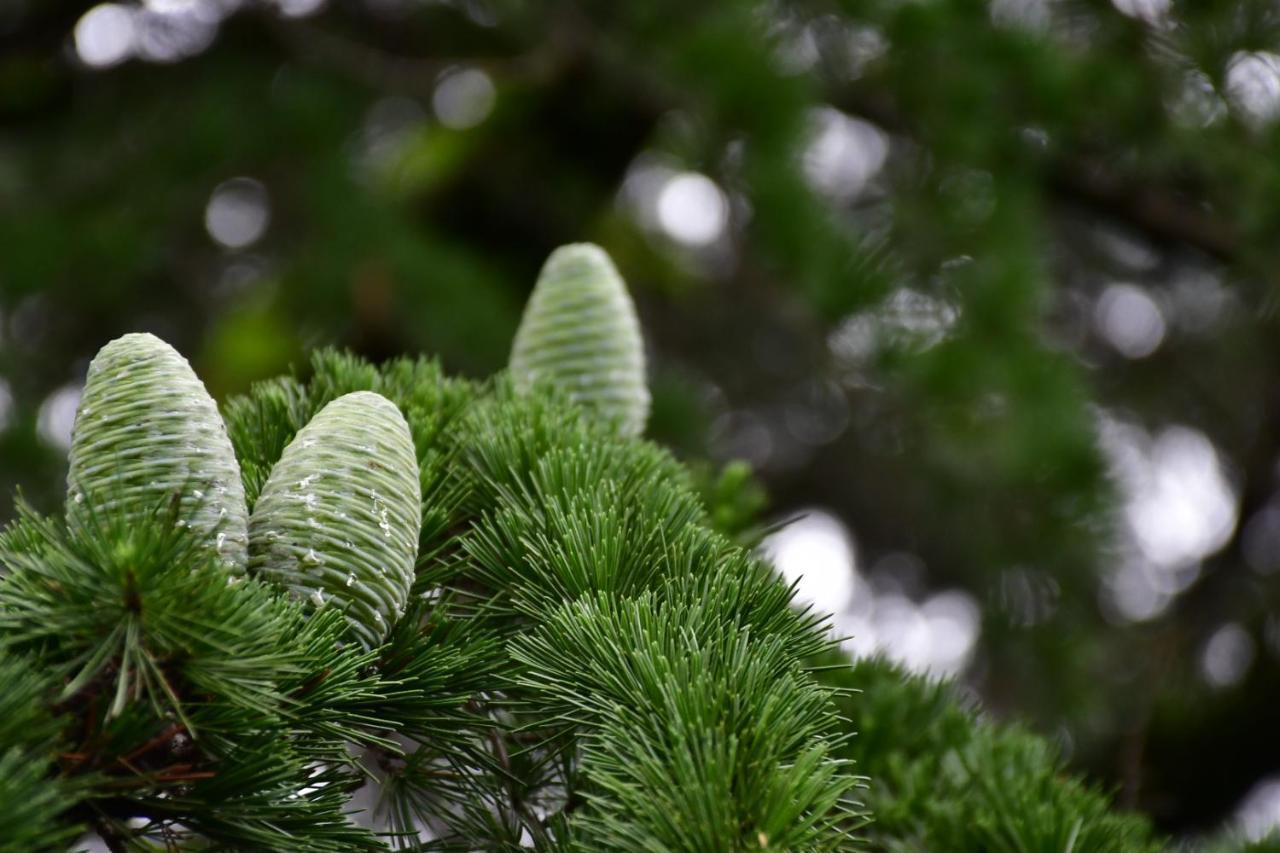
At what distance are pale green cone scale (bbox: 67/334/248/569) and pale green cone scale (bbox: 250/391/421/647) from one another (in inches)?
1.0

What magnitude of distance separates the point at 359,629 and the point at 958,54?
191 centimetres

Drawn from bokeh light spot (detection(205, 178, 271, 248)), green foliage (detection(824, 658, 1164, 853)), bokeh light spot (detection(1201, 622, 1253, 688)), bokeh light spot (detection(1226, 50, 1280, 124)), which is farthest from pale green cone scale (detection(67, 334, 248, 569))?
bokeh light spot (detection(205, 178, 271, 248))

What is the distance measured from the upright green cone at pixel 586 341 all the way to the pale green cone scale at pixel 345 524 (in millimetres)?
368

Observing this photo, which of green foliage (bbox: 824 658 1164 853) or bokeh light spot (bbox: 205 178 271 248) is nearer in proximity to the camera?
green foliage (bbox: 824 658 1164 853)

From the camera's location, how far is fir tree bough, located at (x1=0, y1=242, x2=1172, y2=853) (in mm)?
578

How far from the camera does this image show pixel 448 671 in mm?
718

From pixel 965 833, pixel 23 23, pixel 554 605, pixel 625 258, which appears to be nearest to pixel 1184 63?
pixel 625 258

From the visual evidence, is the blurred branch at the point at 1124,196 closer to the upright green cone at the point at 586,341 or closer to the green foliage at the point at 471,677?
the upright green cone at the point at 586,341

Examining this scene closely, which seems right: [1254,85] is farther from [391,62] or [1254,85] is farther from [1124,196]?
[391,62]

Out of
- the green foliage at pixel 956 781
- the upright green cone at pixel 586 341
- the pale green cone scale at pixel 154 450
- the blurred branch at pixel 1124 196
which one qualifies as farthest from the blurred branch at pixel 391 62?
the pale green cone scale at pixel 154 450

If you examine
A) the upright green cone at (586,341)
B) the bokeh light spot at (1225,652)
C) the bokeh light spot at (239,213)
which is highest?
the upright green cone at (586,341)

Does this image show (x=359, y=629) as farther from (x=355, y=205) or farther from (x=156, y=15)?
(x=156, y=15)

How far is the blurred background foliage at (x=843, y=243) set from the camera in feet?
6.90

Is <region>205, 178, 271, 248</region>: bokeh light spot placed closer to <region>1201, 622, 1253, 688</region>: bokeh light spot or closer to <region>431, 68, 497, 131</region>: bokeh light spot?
<region>431, 68, 497, 131</region>: bokeh light spot
